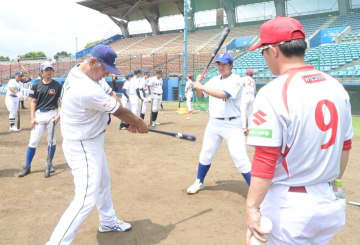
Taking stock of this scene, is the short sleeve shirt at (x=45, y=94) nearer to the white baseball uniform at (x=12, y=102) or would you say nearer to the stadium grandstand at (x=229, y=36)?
the white baseball uniform at (x=12, y=102)

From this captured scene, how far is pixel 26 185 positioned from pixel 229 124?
3.76 metres

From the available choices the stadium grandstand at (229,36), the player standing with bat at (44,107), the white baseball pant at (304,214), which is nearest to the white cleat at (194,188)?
the player standing with bat at (44,107)

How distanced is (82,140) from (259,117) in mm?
1917

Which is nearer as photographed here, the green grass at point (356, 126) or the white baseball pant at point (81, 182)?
the white baseball pant at point (81, 182)

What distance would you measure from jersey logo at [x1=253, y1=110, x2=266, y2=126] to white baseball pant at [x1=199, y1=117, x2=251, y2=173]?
253 cm

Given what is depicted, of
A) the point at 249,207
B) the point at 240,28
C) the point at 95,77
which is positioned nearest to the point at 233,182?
the point at 95,77

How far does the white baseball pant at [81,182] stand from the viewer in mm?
2514

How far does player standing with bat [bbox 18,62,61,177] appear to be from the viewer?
17.1 feet

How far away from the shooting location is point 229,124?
4.05 m

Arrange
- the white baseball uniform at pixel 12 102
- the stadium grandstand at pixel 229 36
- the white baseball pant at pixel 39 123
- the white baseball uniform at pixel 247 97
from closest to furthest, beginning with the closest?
the white baseball pant at pixel 39 123 → the white baseball uniform at pixel 247 97 → the white baseball uniform at pixel 12 102 → the stadium grandstand at pixel 229 36

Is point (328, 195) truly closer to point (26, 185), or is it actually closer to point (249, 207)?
point (249, 207)

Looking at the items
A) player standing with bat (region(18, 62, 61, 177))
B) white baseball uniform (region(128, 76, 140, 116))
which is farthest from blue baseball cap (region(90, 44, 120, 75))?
white baseball uniform (region(128, 76, 140, 116))

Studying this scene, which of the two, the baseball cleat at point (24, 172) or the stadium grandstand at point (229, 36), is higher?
the stadium grandstand at point (229, 36)

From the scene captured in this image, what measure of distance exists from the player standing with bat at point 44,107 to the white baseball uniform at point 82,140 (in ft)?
8.75
